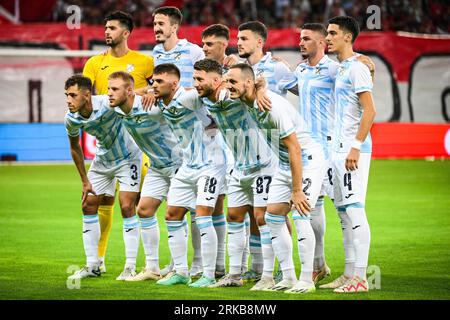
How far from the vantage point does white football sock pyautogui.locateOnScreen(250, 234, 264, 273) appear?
9.63 meters

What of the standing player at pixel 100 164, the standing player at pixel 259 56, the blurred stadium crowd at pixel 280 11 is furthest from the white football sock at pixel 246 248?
the blurred stadium crowd at pixel 280 11

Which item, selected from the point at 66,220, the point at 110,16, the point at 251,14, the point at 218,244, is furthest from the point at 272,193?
the point at 251,14

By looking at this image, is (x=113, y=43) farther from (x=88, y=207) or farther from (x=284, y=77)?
(x=284, y=77)

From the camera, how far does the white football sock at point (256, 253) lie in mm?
9633

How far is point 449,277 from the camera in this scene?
31.0ft

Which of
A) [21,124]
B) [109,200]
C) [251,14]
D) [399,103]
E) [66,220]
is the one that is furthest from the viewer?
[251,14]

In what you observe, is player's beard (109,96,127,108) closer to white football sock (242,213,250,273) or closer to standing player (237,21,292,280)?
standing player (237,21,292,280)

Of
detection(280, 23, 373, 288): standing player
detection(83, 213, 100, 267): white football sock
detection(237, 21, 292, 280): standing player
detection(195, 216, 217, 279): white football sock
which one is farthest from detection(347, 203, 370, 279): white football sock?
detection(83, 213, 100, 267): white football sock

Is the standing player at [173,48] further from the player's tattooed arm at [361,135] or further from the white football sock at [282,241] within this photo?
the player's tattooed arm at [361,135]

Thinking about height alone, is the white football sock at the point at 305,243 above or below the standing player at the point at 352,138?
below

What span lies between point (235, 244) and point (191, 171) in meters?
0.81

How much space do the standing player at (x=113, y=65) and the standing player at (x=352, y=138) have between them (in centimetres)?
241
